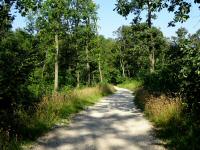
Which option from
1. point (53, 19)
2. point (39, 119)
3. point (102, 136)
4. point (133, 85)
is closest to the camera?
point (102, 136)

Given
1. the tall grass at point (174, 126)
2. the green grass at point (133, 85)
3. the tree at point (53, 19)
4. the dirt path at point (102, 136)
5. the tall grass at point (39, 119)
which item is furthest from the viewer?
the green grass at point (133, 85)

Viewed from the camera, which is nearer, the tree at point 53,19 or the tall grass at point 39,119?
the tall grass at point 39,119

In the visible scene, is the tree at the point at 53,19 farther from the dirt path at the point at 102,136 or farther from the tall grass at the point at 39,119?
the dirt path at the point at 102,136

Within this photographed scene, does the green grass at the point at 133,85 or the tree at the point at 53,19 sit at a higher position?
the tree at the point at 53,19

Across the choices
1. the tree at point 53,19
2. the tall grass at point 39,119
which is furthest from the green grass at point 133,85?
the tall grass at point 39,119

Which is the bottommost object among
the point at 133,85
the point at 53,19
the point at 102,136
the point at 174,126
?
the point at 102,136

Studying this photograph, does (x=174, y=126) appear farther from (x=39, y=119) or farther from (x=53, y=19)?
(x=53, y=19)

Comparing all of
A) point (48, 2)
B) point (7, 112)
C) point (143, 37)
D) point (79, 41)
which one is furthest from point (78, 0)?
point (7, 112)

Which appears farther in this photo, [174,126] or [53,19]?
[53,19]

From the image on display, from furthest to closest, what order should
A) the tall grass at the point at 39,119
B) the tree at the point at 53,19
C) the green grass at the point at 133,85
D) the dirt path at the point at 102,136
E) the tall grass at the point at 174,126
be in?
the green grass at the point at 133,85, the tree at the point at 53,19, the dirt path at the point at 102,136, the tall grass at the point at 39,119, the tall grass at the point at 174,126

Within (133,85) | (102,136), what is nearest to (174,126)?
(102,136)

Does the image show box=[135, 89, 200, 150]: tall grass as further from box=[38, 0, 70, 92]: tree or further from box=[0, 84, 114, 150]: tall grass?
box=[38, 0, 70, 92]: tree

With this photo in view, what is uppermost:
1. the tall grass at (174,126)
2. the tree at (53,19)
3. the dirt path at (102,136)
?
the tree at (53,19)

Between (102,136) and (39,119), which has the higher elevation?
(39,119)
